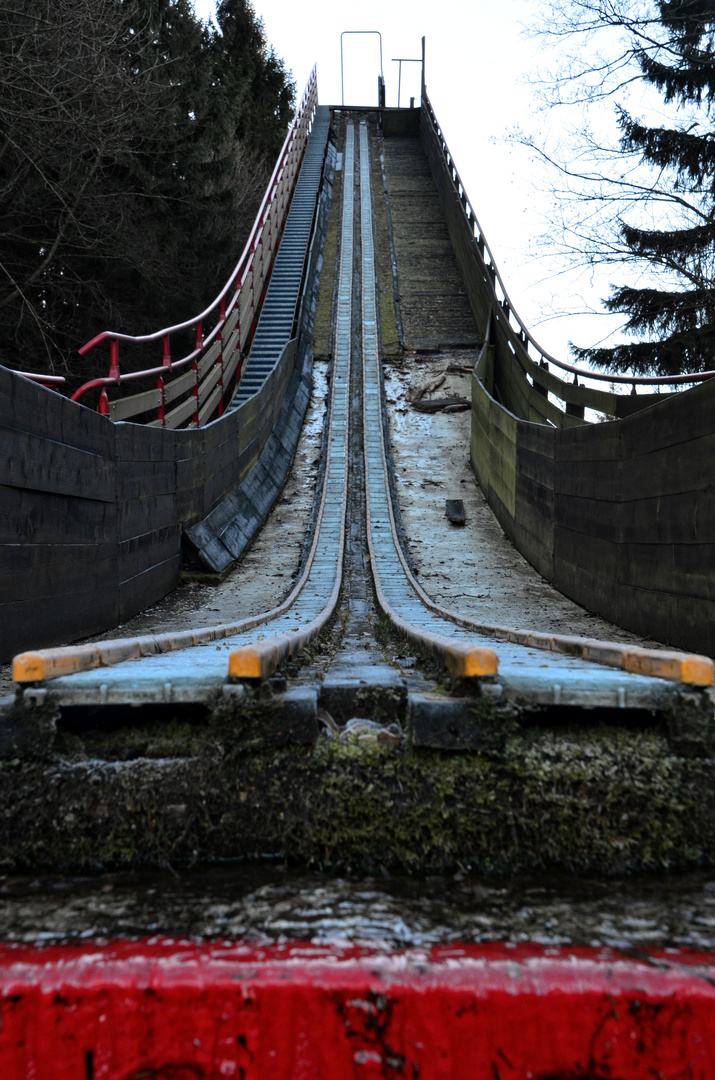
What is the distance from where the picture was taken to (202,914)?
2314 mm

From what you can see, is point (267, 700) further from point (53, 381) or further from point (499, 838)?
point (53, 381)

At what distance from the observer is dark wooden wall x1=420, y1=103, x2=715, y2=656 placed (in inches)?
208

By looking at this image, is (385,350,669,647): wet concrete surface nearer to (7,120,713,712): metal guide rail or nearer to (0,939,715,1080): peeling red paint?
(7,120,713,712): metal guide rail

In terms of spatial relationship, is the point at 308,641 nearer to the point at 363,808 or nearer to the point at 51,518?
the point at 51,518

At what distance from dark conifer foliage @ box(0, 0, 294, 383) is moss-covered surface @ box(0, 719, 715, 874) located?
8504 millimetres

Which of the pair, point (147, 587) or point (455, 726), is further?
point (147, 587)

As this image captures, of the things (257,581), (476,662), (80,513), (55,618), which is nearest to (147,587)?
(257,581)

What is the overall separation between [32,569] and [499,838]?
3563 millimetres

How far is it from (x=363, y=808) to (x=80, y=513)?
3.92 meters

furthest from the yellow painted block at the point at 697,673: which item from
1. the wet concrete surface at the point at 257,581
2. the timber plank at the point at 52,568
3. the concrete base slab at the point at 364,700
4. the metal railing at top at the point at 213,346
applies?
the metal railing at top at the point at 213,346

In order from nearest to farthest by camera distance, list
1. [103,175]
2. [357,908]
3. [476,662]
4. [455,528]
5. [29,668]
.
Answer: [357,908]
[29,668]
[476,662]
[455,528]
[103,175]

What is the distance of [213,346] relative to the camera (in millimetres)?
11539

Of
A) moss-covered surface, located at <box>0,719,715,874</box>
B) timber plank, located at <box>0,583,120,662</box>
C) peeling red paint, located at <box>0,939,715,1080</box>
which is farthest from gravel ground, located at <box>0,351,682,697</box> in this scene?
peeling red paint, located at <box>0,939,715,1080</box>

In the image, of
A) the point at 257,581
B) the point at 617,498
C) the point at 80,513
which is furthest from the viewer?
the point at 257,581
